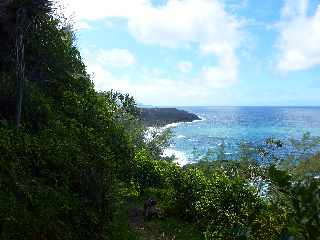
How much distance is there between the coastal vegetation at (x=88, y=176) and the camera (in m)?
9.13

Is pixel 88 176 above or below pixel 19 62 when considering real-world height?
below

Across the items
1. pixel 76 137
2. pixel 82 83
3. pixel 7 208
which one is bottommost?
pixel 7 208

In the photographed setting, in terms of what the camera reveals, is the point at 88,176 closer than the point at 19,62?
Yes

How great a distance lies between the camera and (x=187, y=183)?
18.3m

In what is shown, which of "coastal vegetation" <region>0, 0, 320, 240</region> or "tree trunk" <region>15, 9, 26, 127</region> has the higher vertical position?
"tree trunk" <region>15, 9, 26, 127</region>

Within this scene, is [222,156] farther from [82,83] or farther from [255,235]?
[255,235]

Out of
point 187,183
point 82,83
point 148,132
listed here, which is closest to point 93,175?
point 187,183

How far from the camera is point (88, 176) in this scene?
10891mm

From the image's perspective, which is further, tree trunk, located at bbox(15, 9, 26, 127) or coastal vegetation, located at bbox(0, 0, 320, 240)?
tree trunk, located at bbox(15, 9, 26, 127)

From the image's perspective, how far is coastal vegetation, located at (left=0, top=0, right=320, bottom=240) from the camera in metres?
9.13

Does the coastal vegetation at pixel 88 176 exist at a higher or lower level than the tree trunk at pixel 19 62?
lower

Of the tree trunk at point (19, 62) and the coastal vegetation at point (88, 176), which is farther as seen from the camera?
the tree trunk at point (19, 62)

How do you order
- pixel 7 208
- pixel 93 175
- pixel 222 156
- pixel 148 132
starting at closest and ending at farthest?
1. pixel 7 208
2. pixel 93 175
3. pixel 222 156
4. pixel 148 132

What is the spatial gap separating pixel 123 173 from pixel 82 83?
14.0 ft
